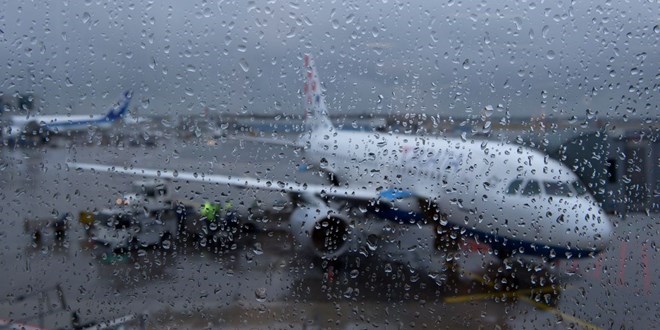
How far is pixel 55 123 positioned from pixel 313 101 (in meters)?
0.90

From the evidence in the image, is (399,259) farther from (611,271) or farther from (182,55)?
(182,55)

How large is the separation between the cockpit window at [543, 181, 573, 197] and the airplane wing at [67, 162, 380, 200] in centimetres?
68

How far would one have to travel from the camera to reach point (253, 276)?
7.09 feet

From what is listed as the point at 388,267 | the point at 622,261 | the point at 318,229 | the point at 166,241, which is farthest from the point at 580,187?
the point at 166,241

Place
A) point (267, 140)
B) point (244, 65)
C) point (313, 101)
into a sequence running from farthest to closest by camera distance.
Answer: point (313, 101)
point (267, 140)
point (244, 65)

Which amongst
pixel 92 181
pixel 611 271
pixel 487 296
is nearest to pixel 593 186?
pixel 611 271

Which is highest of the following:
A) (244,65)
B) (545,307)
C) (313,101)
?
(244,65)

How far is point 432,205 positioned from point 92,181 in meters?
1.29

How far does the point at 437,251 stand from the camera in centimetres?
230

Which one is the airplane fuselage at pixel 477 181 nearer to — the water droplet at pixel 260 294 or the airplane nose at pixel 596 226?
the airplane nose at pixel 596 226

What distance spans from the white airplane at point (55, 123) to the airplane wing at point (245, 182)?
13 centimetres

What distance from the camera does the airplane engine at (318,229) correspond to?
2.20 meters

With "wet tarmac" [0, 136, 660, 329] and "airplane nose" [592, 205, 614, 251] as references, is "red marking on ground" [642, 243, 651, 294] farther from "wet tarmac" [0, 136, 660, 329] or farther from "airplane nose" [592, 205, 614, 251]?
"airplane nose" [592, 205, 614, 251]

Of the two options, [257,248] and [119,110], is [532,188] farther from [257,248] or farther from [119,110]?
[119,110]
